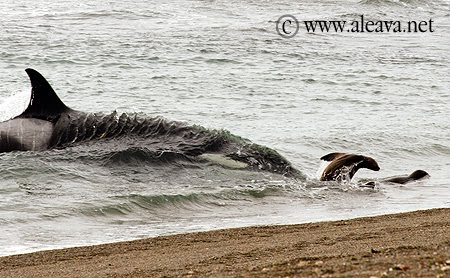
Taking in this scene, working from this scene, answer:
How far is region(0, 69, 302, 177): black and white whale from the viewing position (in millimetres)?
12070

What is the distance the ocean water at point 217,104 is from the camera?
1027cm

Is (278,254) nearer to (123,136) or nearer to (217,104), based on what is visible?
(123,136)

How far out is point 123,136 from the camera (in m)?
A: 12.4

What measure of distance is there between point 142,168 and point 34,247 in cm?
359

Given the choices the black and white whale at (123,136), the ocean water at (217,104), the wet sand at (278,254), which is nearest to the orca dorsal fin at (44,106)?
the black and white whale at (123,136)

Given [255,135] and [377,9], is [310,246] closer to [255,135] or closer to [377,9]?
[255,135]

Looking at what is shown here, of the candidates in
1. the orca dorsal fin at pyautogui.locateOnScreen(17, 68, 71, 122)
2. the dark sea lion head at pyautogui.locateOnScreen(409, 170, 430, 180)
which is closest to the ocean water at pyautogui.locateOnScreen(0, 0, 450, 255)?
the dark sea lion head at pyautogui.locateOnScreen(409, 170, 430, 180)

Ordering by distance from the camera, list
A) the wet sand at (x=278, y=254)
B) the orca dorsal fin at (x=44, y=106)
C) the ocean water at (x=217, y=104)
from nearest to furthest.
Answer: the wet sand at (x=278, y=254) → the ocean water at (x=217, y=104) → the orca dorsal fin at (x=44, y=106)

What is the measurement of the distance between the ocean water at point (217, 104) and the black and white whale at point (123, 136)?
21cm
